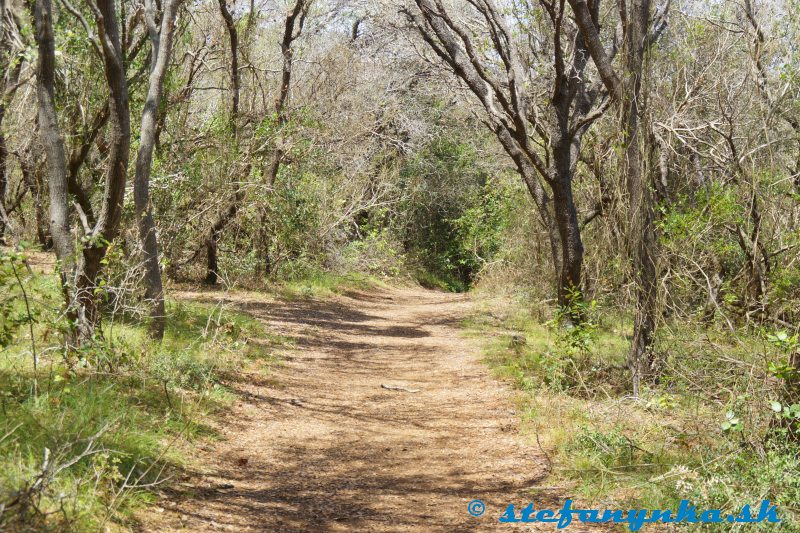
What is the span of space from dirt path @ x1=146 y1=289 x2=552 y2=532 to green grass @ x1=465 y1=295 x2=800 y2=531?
1.28ft

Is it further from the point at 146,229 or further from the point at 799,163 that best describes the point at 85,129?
the point at 799,163

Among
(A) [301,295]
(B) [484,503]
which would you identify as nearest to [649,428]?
(B) [484,503]

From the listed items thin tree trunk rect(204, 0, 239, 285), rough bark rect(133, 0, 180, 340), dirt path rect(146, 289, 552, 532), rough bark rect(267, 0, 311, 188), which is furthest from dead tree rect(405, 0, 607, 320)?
rough bark rect(267, 0, 311, 188)

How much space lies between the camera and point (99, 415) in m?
5.63

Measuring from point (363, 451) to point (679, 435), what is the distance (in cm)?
269

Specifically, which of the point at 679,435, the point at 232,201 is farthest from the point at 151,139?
the point at 679,435

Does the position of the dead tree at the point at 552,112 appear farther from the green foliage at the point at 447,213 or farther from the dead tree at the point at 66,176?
the green foliage at the point at 447,213

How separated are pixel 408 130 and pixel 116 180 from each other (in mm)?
19537

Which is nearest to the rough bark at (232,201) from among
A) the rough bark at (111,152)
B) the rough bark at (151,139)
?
the rough bark at (151,139)

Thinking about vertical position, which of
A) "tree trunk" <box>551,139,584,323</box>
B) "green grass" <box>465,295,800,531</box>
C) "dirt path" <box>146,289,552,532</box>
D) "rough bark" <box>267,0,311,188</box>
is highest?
"rough bark" <box>267,0,311,188</box>

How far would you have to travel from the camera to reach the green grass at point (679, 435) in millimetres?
4672

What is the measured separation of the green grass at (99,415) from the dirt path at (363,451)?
0.33 m

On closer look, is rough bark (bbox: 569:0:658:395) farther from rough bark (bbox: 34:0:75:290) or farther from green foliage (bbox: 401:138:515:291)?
green foliage (bbox: 401:138:515:291)

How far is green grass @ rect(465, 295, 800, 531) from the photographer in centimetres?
467
